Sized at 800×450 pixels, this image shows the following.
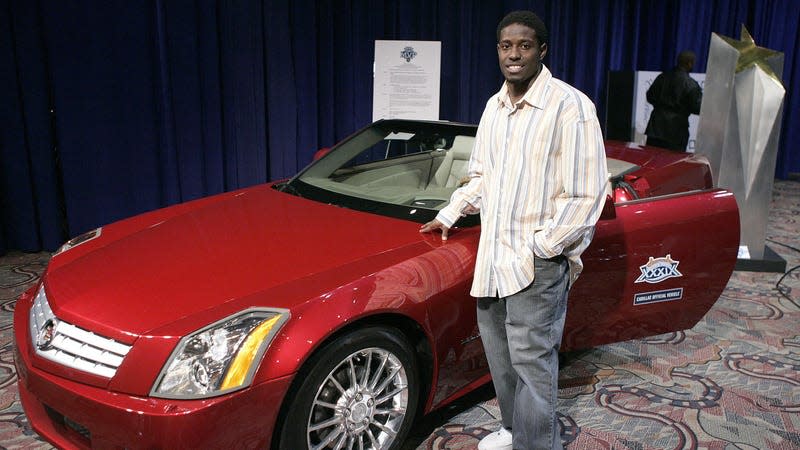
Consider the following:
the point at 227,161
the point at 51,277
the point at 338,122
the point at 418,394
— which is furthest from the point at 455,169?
the point at 338,122

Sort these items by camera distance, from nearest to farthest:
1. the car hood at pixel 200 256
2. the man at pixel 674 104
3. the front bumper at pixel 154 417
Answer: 1. the front bumper at pixel 154 417
2. the car hood at pixel 200 256
3. the man at pixel 674 104

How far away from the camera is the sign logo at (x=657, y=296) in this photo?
2.43m

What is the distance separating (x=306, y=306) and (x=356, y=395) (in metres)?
0.35

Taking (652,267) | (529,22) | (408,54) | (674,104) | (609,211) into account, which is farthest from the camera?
(674,104)

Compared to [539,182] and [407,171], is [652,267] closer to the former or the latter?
[539,182]

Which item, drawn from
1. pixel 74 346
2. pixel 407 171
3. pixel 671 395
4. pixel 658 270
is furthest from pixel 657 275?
pixel 74 346

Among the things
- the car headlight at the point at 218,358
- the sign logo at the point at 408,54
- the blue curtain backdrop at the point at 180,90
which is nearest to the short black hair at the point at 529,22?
the car headlight at the point at 218,358

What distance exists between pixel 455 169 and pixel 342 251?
0.92 meters

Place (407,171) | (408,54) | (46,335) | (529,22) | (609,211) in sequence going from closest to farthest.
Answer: (529,22), (46,335), (609,211), (407,171), (408,54)

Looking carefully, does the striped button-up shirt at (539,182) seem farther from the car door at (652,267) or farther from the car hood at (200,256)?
the car door at (652,267)

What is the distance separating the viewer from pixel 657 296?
2.46 meters

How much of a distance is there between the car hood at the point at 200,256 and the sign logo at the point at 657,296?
938 mm

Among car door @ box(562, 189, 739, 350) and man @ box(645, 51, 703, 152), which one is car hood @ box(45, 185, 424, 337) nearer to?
car door @ box(562, 189, 739, 350)

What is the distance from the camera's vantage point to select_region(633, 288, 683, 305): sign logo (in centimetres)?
243
